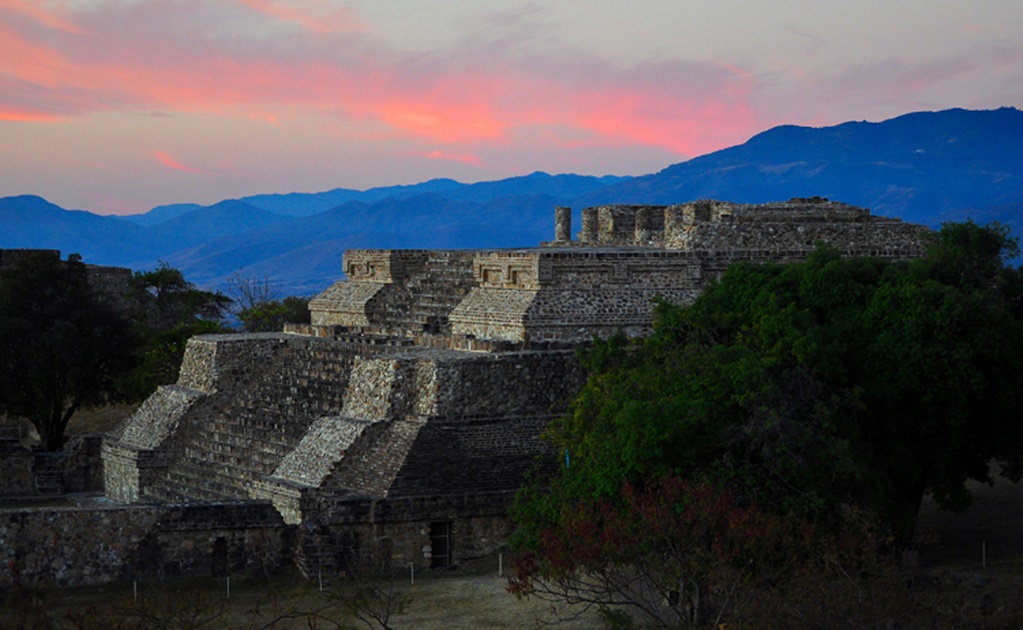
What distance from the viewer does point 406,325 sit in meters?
25.3

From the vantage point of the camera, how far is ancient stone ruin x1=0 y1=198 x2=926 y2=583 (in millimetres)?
18984

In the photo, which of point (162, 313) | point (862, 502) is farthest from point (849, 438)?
point (162, 313)

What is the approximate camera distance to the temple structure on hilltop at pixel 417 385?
19234mm

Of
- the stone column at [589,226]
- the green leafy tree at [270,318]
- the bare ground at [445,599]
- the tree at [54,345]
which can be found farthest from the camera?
the green leafy tree at [270,318]

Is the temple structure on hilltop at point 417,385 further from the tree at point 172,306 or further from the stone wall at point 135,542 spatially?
the tree at point 172,306

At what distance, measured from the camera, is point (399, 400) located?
1981 cm

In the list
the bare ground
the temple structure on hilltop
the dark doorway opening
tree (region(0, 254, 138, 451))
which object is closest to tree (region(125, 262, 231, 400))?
tree (region(0, 254, 138, 451))

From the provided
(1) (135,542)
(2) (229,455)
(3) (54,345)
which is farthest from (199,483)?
(3) (54,345)

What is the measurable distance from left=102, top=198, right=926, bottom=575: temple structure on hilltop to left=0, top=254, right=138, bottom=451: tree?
4.09 metres

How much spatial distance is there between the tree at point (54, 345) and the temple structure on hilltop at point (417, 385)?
161 inches

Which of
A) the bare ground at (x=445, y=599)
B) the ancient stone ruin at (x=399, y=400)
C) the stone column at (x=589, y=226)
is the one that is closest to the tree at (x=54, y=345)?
the ancient stone ruin at (x=399, y=400)

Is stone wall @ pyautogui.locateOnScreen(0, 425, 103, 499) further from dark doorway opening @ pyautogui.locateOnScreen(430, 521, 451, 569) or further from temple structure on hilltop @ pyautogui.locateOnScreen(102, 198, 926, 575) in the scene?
dark doorway opening @ pyautogui.locateOnScreen(430, 521, 451, 569)

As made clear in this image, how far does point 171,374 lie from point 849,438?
1891 centimetres

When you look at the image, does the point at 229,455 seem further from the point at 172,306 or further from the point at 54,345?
the point at 172,306
